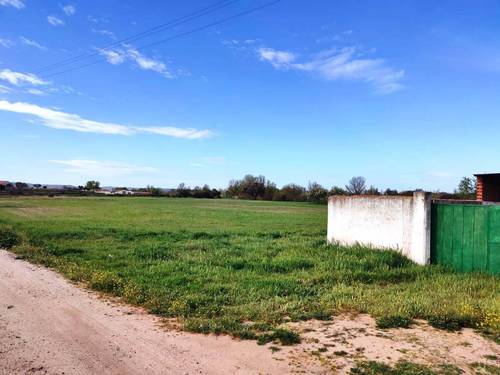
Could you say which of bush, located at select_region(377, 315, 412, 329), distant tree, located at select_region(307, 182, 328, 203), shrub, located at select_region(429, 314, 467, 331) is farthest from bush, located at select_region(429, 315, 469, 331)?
distant tree, located at select_region(307, 182, 328, 203)

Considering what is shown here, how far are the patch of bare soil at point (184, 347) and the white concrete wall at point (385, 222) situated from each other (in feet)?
16.2

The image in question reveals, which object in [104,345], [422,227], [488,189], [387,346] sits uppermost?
[488,189]

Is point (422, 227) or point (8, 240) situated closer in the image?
point (422, 227)

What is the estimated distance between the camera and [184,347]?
5.32 metres

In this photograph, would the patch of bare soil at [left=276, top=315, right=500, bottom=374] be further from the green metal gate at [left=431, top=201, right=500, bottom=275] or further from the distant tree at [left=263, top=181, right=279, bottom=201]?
the distant tree at [left=263, top=181, right=279, bottom=201]

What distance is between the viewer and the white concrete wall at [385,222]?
1073 centimetres

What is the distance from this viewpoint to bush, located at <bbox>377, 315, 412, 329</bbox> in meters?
6.08

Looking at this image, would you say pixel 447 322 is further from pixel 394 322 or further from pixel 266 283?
pixel 266 283

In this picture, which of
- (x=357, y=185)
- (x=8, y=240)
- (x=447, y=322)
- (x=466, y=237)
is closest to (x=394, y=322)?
(x=447, y=322)

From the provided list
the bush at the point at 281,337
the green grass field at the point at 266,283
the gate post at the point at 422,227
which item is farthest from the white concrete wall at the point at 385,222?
the bush at the point at 281,337

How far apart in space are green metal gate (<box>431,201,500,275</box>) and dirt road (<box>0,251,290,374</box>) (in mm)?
6825

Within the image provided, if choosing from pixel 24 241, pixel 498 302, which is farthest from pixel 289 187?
pixel 498 302

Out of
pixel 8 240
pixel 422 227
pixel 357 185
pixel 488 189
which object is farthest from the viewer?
pixel 357 185

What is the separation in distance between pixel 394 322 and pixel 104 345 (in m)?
3.99
